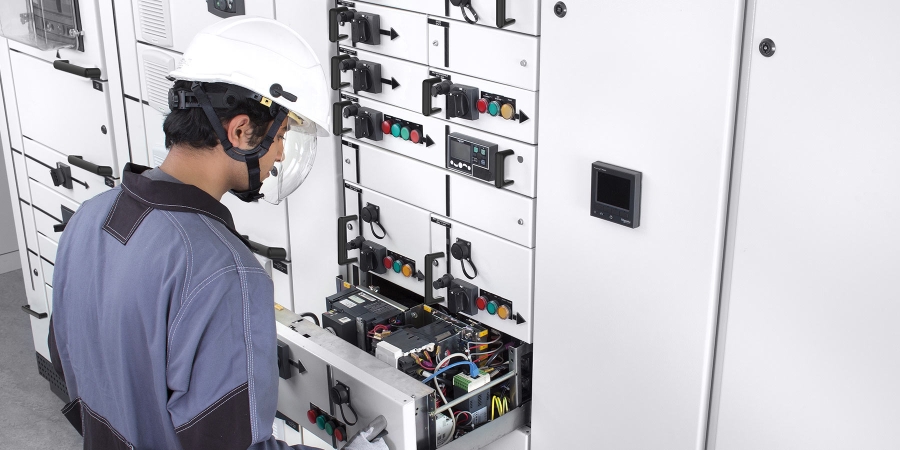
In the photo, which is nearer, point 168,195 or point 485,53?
point 168,195

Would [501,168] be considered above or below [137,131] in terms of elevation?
above

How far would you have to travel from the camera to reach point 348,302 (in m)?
2.57

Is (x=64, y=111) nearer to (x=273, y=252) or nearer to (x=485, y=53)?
(x=273, y=252)

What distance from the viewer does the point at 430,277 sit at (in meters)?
2.46

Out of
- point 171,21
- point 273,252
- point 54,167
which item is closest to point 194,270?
point 273,252

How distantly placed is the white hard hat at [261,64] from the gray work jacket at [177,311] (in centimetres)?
22

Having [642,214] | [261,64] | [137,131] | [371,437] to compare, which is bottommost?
[371,437]

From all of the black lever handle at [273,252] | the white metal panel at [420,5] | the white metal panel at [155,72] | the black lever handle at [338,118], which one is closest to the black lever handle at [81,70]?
the white metal panel at [155,72]

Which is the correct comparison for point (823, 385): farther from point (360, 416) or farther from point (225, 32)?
point (225, 32)

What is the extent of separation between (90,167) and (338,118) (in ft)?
4.61

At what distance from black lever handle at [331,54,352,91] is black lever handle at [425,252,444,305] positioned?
1.91 feet

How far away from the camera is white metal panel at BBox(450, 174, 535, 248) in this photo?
223 centimetres

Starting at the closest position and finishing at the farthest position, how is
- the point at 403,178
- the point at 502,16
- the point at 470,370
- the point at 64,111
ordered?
the point at 502,16, the point at 470,370, the point at 403,178, the point at 64,111

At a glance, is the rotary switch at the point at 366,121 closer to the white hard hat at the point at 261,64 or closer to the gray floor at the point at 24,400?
the white hard hat at the point at 261,64
